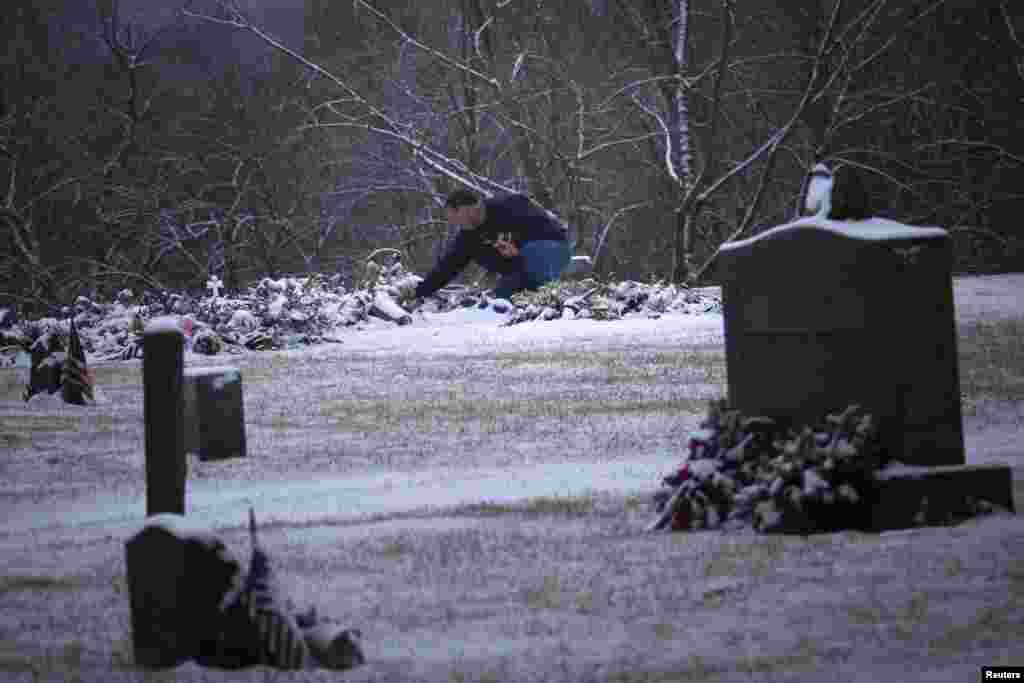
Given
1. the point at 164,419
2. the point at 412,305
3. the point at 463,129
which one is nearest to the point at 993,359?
the point at 164,419

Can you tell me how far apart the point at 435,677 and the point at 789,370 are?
386cm

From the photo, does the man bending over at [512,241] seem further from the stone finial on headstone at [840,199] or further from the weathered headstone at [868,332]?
the weathered headstone at [868,332]

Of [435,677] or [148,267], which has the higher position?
[148,267]

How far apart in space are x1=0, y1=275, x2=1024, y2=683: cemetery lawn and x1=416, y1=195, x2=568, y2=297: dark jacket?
4.38 m

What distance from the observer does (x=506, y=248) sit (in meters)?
22.9

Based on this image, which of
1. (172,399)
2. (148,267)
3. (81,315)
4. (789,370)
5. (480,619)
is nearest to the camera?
(480,619)

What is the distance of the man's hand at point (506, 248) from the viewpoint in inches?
898

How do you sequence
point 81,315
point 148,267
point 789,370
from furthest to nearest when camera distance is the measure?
point 148,267, point 81,315, point 789,370

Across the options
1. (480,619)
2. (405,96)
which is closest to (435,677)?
(480,619)

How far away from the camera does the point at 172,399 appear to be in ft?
27.0

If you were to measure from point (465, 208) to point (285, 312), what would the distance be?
7.27 m

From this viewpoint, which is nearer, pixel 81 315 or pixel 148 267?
pixel 81 315

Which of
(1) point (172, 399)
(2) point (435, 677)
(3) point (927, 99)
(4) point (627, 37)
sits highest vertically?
(4) point (627, 37)

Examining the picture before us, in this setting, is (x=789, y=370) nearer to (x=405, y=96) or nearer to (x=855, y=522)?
(x=855, y=522)
